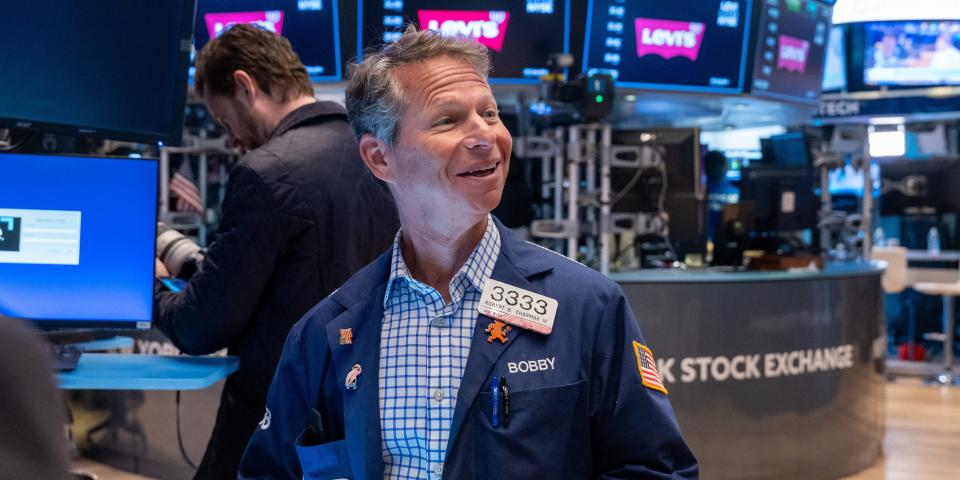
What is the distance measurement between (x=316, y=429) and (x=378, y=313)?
20 cm

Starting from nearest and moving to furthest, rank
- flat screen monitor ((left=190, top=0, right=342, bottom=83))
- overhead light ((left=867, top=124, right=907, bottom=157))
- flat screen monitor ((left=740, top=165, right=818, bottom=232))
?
flat screen monitor ((left=190, top=0, right=342, bottom=83)) < flat screen monitor ((left=740, top=165, right=818, bottom=232)) < overhead light ((left=867, top=124, right=907, bottom=157))

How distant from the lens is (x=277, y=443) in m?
1.60

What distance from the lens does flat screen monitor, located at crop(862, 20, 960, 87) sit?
9180mm

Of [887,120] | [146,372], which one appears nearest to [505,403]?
→ [146,372]

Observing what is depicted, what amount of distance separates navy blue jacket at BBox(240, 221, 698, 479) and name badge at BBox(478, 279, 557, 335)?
0.02m

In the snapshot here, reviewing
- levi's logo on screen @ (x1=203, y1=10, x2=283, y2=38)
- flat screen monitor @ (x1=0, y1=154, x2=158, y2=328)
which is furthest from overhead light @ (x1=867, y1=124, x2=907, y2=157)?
flat screen monitor @ (x1=0, y1=154, x2=158, y2=328)

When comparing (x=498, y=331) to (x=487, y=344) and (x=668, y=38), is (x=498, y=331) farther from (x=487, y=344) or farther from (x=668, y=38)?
(x=668, y=38)

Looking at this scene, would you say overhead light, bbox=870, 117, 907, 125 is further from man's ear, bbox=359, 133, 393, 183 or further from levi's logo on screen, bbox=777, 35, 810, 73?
man's ear, bbox=359, 133, 393, 183

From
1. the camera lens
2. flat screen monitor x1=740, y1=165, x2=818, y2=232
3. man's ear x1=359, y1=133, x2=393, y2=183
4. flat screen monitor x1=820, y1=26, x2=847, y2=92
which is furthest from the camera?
flat screen monitor x1=820, y1=26, x2=847, y2=92

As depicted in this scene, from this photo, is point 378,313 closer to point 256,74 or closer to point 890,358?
point 256,74

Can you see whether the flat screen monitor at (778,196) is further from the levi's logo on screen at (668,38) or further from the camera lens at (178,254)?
the camera lens at (178,254)

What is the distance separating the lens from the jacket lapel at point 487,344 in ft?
4.73

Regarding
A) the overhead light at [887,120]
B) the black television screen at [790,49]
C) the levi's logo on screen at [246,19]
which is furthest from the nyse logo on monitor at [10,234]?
the overhead light at [887,120]

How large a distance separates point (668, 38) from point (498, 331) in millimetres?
4787
